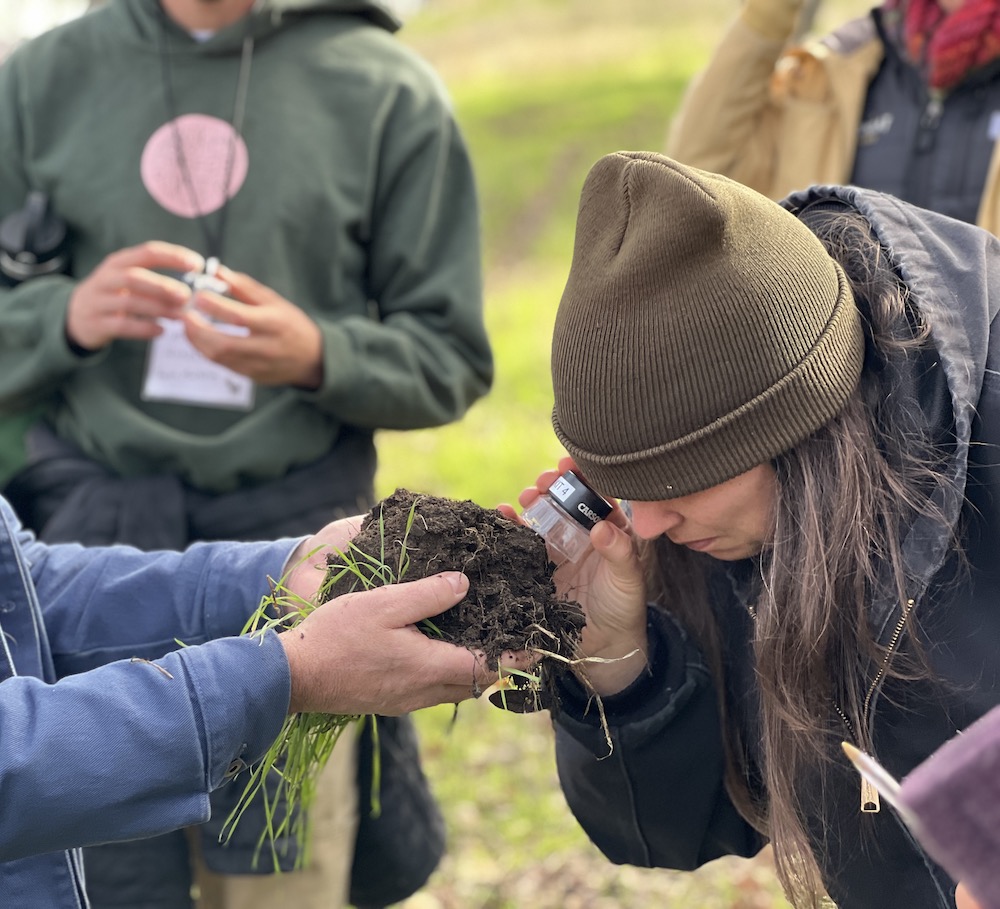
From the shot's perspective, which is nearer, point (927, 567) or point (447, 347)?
point (927, 567)

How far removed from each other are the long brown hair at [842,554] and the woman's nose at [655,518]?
168 millimetres

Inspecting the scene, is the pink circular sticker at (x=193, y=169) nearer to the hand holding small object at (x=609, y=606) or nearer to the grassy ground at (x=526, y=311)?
the hand holding small object at (x=609, y=606)

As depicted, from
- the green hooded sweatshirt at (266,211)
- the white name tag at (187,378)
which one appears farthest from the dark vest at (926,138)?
the white name tag at (187,378)

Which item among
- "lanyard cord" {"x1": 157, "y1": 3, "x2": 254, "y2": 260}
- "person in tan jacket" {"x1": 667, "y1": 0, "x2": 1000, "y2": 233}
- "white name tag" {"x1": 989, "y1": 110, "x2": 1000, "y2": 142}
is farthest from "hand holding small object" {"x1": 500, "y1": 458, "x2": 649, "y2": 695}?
"white name tag" {"x1": 989, "y1": 110, "x2": 1000, "y2": 142}

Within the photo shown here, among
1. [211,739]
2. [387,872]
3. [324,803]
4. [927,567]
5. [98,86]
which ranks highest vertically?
[98,86]

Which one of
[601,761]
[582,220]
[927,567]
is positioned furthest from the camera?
[601,761]

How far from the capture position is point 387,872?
3195 millimetres

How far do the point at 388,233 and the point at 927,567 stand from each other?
178cm

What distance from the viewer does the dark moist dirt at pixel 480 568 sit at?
6.85 ft

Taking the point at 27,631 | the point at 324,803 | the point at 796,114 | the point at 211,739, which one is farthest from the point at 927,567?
the point at 796,114

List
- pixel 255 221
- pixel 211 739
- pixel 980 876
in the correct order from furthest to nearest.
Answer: pixel 255 221 < pixel 211 739 < pixel 980 876

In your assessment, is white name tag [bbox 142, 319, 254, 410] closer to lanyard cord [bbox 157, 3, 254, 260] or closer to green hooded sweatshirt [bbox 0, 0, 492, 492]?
green hooded sweatshirt [bbox 0, 0, 492, 492]

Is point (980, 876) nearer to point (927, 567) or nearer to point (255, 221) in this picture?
point (927, 567)

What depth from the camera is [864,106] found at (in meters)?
3.83
